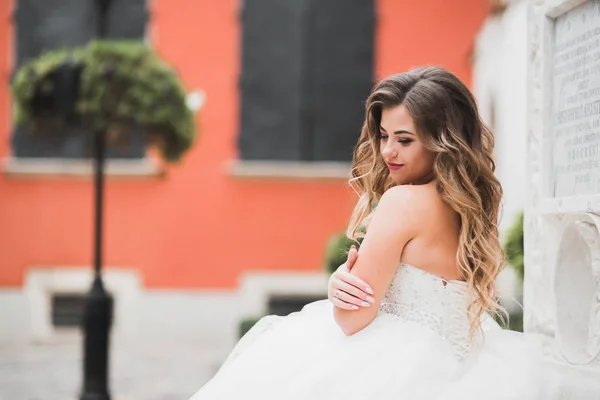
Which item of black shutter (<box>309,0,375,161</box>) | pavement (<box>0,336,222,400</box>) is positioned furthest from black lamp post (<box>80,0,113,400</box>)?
black shutter (<box>309,0,375,161</box>)

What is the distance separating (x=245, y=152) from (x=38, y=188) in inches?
101

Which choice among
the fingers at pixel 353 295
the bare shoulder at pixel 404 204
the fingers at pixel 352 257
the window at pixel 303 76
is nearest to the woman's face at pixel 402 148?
the bare shoulder at pixel 404 204

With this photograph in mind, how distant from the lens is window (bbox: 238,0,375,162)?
1171 centimetres

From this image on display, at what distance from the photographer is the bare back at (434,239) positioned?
8.76 ft

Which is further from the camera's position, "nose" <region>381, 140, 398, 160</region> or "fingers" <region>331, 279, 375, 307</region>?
"nose" <region>381, 140, 398, 160</region>

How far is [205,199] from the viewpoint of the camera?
11.7 meters

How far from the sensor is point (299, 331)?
9.24ft

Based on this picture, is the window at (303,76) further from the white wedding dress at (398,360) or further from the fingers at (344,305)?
the fingers at (344,305)

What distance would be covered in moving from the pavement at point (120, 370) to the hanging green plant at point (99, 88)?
7.10 feet

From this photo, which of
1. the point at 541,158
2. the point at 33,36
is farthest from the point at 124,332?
the point at 541,158

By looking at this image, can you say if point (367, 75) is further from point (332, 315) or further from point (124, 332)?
point (332, 315)

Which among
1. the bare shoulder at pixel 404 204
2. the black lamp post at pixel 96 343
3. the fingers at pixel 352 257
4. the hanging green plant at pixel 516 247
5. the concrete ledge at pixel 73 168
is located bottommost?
the black lamp post at pixel 96 343

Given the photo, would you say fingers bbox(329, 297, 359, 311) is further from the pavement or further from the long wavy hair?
the pavement

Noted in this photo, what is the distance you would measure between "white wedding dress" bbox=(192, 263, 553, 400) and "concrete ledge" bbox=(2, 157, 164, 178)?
9.01 metres
